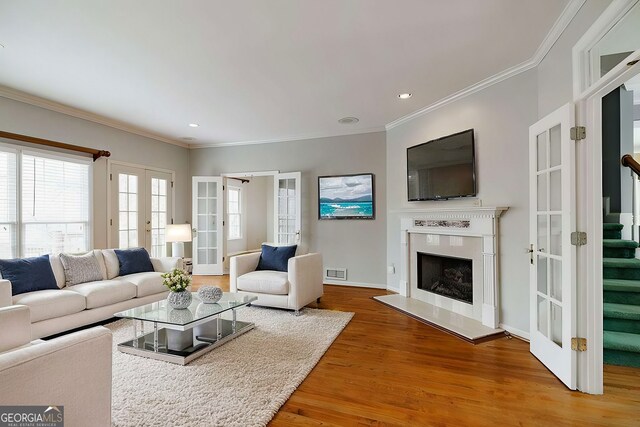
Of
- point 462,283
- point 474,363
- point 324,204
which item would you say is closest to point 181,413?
point 474,363

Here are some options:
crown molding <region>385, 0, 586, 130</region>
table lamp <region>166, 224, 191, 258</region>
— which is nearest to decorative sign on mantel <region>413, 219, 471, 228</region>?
crown molding <region>385, 0, 586, 130</region>

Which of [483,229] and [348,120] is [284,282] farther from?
[348,120]

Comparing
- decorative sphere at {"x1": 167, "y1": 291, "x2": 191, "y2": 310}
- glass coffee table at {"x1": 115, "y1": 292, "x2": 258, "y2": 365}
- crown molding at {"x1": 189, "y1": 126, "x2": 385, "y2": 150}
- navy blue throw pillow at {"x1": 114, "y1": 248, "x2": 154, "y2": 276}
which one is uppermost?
crown molding at {"x1": 189, "y1": 126, "x2": 385, "y2": 150}

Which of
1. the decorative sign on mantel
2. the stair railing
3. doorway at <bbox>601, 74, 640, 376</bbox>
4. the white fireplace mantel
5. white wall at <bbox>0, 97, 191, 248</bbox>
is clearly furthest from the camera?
white wall at <bbox>0, 97, 191, 248</bbox>

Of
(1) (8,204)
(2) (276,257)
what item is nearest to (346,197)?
(2) (276,257)

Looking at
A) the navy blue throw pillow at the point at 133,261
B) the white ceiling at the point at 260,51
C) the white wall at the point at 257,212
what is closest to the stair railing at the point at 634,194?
the white ceiling at the point at 260,51

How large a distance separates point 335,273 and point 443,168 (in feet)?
8.57

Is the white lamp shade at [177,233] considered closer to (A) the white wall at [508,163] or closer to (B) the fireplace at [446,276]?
(B) the fireplace at [446,276]

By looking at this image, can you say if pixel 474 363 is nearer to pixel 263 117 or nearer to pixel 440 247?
pixel 440 247

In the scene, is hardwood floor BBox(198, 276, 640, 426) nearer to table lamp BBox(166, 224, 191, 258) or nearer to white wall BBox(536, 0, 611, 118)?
white wall BBox(536, 0, 611, 118)

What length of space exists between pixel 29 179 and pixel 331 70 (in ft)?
13.1

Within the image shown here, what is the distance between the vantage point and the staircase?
2531 mm

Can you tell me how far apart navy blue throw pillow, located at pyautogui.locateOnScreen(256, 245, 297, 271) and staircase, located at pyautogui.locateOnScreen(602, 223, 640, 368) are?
3301 millimetres

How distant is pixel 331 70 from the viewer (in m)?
3.22
